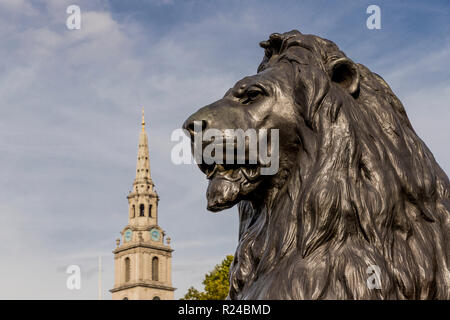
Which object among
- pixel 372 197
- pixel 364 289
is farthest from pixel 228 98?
pixel 364 289

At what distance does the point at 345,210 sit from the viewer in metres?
3.19

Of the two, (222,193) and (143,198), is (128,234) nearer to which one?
(143,198)

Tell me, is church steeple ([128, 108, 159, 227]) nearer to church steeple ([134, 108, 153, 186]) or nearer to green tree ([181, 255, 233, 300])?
church steeple ([134, 108, 153, 186])

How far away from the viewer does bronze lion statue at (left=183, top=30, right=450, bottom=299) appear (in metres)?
3.18

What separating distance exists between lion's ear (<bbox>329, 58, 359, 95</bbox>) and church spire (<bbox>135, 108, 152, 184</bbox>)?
3671 inches

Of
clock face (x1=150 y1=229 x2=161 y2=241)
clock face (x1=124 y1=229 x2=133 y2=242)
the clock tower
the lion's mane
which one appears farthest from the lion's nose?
clock face (x1=124 y1=229 x2=133 y2=242)

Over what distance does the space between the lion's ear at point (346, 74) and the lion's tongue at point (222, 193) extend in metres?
0.73

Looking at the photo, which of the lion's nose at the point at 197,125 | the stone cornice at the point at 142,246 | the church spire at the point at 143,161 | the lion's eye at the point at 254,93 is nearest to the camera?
the lion's nose at the point at 197,125

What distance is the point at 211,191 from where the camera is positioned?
3389mm

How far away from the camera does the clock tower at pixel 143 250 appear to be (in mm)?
96875

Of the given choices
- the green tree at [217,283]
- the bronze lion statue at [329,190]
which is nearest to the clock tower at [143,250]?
the green tree at [217,283]

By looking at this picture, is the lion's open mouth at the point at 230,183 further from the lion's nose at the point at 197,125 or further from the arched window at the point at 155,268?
the arched window at the point at 155,268
